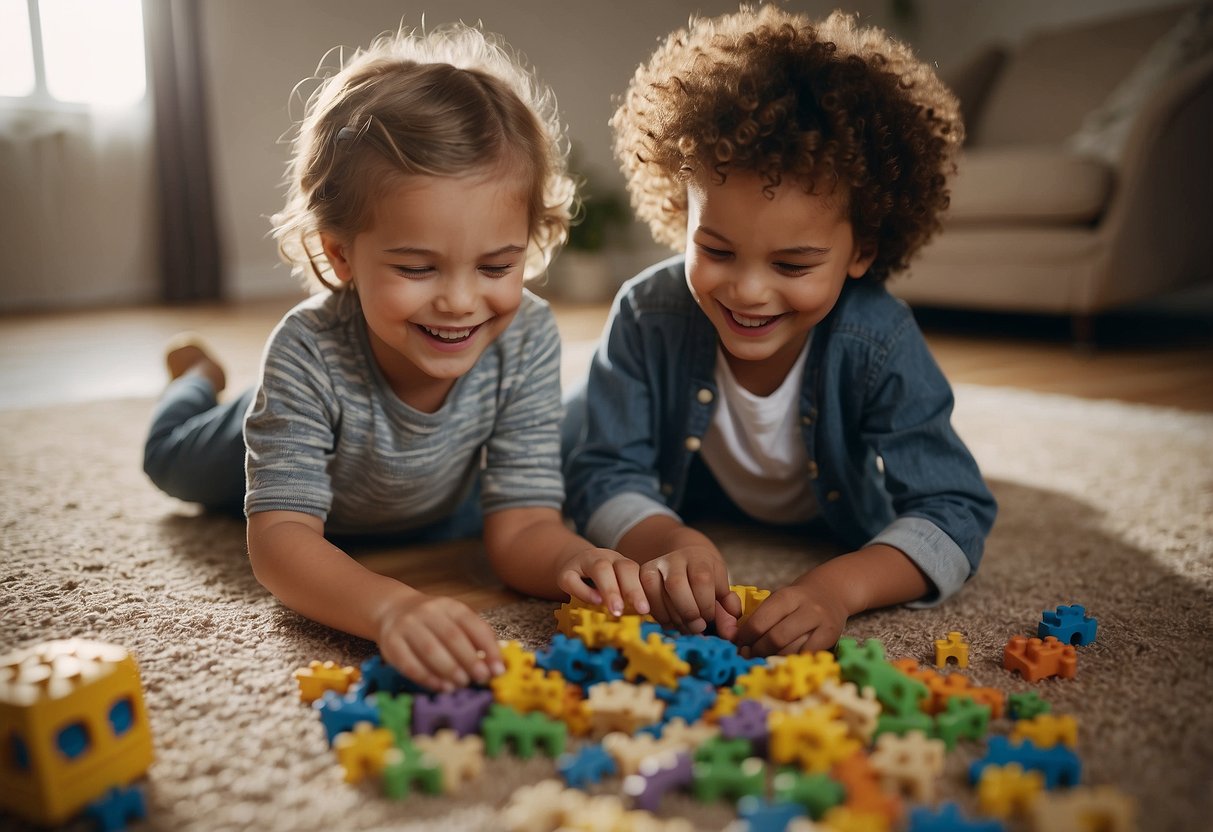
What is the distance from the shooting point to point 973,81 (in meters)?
3.17

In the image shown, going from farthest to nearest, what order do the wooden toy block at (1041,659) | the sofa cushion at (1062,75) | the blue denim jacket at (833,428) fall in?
the sofa cushion at (1062,75) < the blue denim jacket at (833,428) < the wooden toy block at (1041,659)

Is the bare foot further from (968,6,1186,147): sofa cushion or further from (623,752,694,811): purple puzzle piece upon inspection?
(968,6,1186,147): sofa cushion

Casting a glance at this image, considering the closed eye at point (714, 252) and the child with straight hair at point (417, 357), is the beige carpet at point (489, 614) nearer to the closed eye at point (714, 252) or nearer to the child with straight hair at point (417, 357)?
the child with straight hair at point (417, 357)

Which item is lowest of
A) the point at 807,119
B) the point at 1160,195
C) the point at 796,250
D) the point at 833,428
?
the point at 833,428

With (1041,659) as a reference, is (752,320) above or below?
above

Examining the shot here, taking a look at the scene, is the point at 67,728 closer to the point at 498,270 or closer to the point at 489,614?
the point at 489,614

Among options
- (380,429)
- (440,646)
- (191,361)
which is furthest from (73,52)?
(440,646)

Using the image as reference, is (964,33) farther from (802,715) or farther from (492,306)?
(802,715)

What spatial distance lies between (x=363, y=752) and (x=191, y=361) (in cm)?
106

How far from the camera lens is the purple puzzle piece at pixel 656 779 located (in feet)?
A: 2.01

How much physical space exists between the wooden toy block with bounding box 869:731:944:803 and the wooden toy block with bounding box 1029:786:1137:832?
0.07 m

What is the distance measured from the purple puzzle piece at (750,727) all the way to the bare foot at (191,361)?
108cm

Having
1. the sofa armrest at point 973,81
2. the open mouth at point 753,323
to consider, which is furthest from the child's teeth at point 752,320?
the sofa armrest at point 973,81

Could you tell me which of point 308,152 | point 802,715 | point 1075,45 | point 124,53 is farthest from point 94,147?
point 802,715
